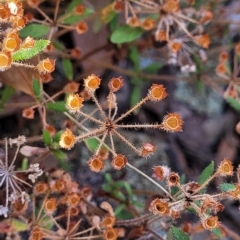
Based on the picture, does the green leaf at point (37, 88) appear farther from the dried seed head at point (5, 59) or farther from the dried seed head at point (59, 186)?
the dried seed head at point (5, 59)

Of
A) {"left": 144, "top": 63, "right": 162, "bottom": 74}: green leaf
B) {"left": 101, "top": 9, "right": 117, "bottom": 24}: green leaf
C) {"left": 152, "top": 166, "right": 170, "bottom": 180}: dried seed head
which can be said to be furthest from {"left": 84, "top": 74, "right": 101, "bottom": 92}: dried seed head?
{"left": 144, "top": 63, "right": 162, "bottom": 74}: green leaf

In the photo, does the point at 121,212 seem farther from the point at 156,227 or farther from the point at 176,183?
the point at 176,183

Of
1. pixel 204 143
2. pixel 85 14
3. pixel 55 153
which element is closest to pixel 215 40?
pixel 204 143

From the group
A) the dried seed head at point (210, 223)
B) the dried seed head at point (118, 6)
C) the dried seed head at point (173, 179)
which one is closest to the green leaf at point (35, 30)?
the dried seed head at point (118, 6)

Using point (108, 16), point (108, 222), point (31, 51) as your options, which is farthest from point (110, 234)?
point (108, 16)

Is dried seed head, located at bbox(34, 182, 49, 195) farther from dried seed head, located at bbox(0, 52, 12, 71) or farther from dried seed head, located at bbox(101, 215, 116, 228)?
dried seed head, located at bbox(0, 52, 12, 71)

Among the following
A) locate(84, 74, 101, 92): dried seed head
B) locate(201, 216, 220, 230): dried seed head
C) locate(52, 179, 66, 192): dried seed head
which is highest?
locate(84, 74, 101, 92): dried seed head
